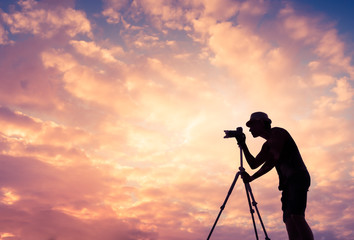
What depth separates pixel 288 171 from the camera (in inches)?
187

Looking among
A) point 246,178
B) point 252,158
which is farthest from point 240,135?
point 246,178

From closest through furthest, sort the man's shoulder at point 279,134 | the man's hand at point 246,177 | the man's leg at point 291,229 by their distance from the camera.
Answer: the man's leg at point 291,229 < the man's shoulder at point 279,134 < the man's hand at point 246,177

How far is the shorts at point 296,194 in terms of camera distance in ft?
14.8

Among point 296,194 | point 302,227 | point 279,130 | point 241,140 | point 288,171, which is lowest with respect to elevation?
point 302,227

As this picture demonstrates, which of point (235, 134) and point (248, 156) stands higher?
point (235, 134)

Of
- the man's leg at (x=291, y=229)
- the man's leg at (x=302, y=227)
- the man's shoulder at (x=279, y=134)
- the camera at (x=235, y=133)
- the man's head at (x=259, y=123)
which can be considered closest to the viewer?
the man's leg at (x=302, y=227)

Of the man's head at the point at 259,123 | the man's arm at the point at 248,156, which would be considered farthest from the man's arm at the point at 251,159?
the man's head at the point at 259,123

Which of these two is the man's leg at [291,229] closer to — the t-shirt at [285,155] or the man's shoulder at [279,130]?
the t-shirt at [285,155]

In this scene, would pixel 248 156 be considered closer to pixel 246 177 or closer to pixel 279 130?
pixel 246 177

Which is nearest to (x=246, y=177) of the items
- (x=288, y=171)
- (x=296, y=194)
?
(x=288, y=171)

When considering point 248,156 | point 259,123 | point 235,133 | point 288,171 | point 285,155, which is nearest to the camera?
point 288,171

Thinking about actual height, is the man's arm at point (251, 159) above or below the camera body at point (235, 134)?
below

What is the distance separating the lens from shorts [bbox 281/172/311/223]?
452 cm

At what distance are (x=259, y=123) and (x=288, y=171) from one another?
1.09 metres
